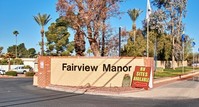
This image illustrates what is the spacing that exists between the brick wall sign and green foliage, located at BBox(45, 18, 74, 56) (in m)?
41.7

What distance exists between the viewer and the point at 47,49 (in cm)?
6850

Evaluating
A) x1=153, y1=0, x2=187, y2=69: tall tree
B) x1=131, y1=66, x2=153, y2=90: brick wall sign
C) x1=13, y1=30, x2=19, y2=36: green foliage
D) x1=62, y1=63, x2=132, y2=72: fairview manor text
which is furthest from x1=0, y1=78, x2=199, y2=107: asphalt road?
x1=13, y1=30, x2=19, y2=36: green foliage

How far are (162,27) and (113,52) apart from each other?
26575 mm

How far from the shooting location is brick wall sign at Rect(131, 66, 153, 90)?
23.7 metres

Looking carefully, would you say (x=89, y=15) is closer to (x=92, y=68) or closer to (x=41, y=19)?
(x=92, y=68)

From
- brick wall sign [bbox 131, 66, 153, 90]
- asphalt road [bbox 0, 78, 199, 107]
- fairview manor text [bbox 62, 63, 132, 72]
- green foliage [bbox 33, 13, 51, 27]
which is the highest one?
green foliage [bbox 33, 13, 51, 27]

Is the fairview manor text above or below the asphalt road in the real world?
above

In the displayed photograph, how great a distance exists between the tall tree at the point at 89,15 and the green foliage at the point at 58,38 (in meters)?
28.2

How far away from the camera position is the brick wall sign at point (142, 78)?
23664 millimetres

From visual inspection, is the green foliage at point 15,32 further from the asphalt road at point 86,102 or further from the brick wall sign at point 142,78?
the asphalt road at point 86,102

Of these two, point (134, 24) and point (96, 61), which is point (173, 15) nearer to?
point (134, 24)

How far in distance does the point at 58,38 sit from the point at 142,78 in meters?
44.9

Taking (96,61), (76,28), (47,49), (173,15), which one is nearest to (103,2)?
(76,28)

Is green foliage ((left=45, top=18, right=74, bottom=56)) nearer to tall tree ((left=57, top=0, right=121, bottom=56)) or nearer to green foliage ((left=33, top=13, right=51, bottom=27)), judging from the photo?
green foliage ((left=33, top=13, right=51, bottom=27))
